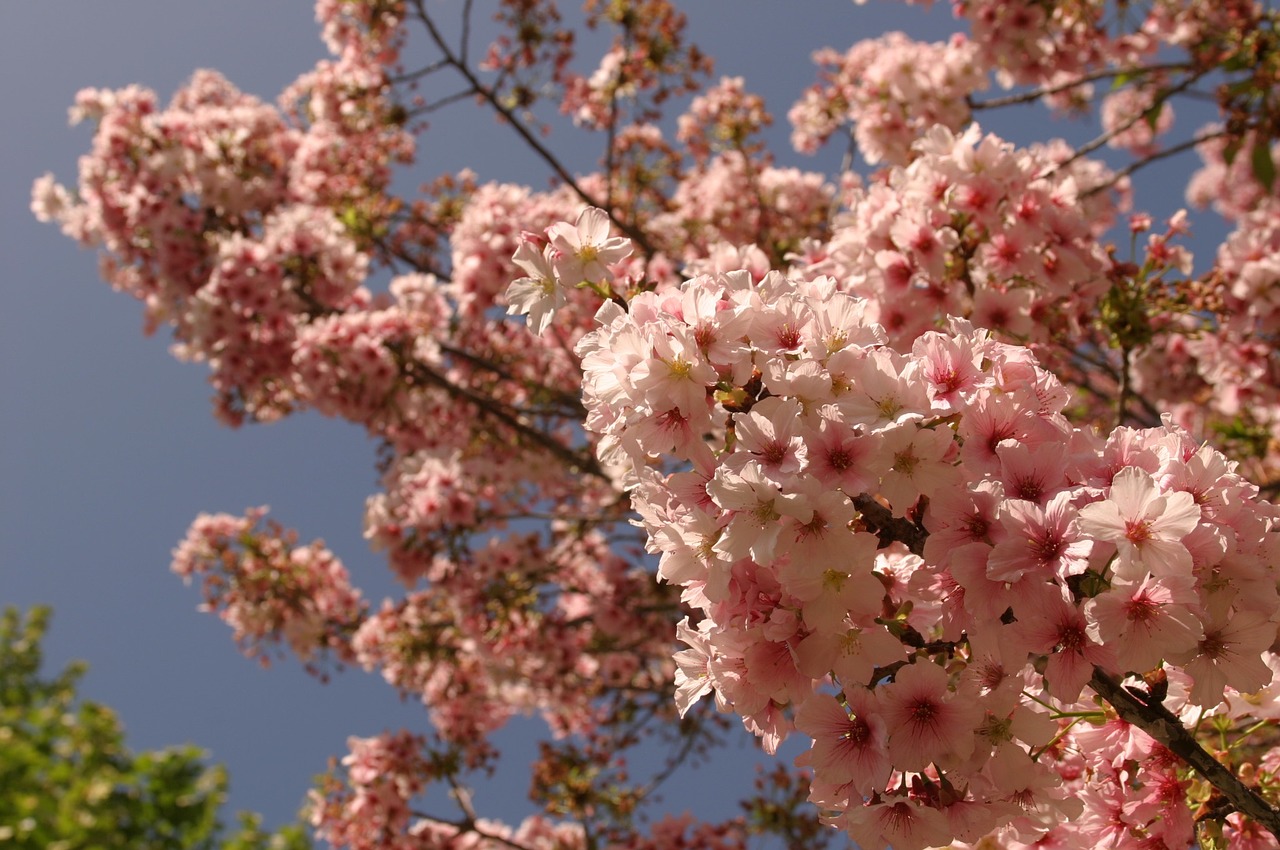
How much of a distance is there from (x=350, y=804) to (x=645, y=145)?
705cm

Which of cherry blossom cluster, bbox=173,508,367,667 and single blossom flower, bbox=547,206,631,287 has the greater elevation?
cherry blossom cluster, bbox=173,508,367,667

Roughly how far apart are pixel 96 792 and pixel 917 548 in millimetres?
18186

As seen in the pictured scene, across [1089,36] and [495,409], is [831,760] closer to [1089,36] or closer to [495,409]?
[495,409]

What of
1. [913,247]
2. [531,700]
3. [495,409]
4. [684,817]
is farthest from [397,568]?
[913,247]

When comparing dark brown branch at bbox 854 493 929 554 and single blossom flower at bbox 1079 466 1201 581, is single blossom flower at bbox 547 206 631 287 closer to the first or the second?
dark brown branch at bbox 854 493 929 554

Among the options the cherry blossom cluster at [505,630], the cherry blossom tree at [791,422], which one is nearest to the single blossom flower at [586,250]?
the cherry blossom tree at [791,422]

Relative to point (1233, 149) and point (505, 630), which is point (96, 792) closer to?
point (505, 630)

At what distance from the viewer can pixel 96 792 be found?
14.9 metres

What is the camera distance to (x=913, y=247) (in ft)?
10.3

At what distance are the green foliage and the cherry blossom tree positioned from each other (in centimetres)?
1002

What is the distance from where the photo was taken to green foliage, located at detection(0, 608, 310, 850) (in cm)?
1367

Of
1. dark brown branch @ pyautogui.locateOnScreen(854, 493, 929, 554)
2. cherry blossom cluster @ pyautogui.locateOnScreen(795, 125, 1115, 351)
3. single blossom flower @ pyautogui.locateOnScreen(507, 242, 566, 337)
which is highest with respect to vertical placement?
cherry blossom cluster @ pyautogui.locateOnScreen(795, 125, 1115, 351)

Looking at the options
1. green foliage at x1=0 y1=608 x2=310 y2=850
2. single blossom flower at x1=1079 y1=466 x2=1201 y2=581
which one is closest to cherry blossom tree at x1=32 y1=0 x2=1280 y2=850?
→ single blossom flower at x1=1079 y1=466 x2=1201 y2=581

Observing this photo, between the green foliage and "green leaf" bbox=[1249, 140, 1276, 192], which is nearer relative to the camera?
"green leaf" bbox=[1249, 140, 1276, 192]
